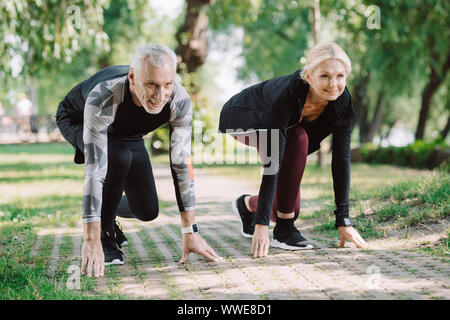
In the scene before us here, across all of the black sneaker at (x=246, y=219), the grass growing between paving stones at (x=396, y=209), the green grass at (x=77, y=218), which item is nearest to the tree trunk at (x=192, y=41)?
the green grass at (x=77, y=218)

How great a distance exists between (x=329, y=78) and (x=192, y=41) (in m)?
11.8

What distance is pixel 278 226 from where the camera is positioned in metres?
4.11

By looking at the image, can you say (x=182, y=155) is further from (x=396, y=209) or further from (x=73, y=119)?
(x=396, y=209)

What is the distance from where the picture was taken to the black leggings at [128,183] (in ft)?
11.9

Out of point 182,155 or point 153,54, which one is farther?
point 182,155

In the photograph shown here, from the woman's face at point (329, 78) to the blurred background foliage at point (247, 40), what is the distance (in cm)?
560

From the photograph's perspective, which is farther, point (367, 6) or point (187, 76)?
point (187, 76)

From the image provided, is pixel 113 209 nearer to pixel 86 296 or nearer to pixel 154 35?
pixel 86 296

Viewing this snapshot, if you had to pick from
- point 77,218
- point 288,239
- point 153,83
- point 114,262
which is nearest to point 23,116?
point 77,218

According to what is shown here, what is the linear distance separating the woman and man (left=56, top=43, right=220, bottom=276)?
1.89ft

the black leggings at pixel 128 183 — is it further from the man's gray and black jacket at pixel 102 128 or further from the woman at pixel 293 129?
the woman at pixel 293 129

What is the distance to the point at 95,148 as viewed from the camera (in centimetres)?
326

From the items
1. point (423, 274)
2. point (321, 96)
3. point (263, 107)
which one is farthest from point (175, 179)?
point (423, 274)

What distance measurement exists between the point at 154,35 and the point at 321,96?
23782 millimetres
